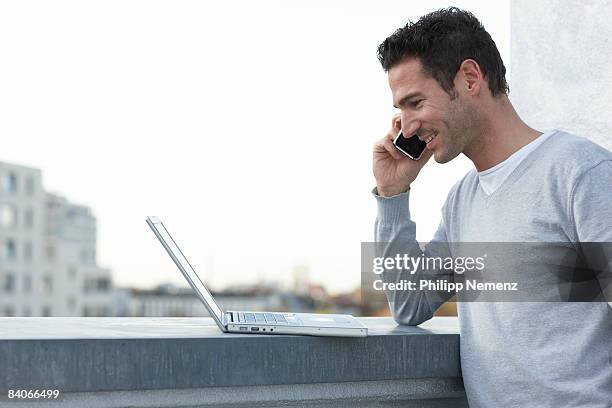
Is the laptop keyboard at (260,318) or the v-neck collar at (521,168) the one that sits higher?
the v-neck collar at (521,168)

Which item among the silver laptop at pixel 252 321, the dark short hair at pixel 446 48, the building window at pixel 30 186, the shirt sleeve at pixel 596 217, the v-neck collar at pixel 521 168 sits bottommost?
the silver laptop at pixel 252 321

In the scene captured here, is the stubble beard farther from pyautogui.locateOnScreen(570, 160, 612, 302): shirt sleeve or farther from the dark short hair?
pyautogui.locateOnScreen(570, 160, 612, 302): shirt sleeve

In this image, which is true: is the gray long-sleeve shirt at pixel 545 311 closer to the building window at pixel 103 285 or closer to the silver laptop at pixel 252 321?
the silver laptop at pixel 252 321

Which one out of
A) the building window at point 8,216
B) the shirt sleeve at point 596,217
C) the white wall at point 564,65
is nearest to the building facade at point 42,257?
the building window at point 8,216

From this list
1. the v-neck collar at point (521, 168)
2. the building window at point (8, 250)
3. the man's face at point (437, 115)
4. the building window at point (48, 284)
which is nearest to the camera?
the v-neck collar at point (521, 168)

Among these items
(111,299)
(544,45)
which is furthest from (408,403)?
(111,299)

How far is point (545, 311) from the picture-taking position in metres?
1.34

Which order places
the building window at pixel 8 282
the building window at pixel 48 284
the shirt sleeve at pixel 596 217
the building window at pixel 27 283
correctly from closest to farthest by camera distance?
1. the shirt sleeve at pixel 596 217
2. the building window at pixel 8 282
3. the building window at pixel 27 283
4. the building window at pixel 48 284

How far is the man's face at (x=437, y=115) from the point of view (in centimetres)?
151

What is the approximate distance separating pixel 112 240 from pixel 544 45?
6509 cm

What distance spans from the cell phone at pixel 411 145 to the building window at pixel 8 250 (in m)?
56.7

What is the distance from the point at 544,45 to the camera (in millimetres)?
1981

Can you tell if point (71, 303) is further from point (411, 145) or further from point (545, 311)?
point (545, 311)

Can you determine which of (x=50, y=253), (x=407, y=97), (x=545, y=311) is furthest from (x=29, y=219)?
(x=545, y=311)
